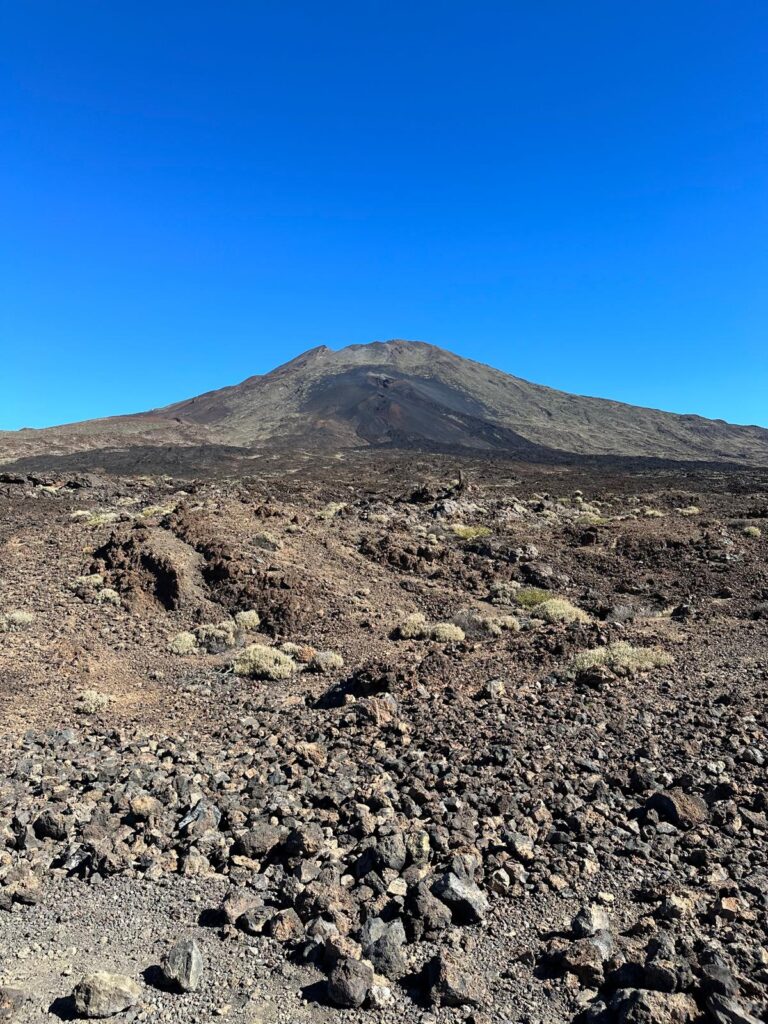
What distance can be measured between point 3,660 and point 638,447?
9559 cm

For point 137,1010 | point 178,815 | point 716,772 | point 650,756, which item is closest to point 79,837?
point 178,815

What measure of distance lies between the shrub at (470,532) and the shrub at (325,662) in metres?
9.27

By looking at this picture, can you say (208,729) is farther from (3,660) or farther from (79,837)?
(3,660)

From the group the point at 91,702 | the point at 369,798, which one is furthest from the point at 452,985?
the point at 91,702

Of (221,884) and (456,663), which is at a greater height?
(456,663)

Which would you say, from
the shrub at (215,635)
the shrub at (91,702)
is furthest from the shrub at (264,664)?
the shrub at (91,702)

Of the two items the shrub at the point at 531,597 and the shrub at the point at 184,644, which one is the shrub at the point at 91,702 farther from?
the shrub at the point at 531,597

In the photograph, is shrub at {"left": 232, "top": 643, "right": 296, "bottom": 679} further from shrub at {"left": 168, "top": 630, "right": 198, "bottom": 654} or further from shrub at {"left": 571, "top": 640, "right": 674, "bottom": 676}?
shrub at {"left": 571, "top": 640, "right": 674, "bottom": 676}

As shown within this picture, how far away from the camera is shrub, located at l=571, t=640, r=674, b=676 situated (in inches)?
314

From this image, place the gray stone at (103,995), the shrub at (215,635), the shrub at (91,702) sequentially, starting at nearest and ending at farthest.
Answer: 1. the gray stone at (103,995)
2. the shrub at (91,702)
3. the shrub at (215,635)

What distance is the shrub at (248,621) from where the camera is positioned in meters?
11.1

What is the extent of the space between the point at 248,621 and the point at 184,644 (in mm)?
1354

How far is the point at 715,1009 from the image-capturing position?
286 centimetres

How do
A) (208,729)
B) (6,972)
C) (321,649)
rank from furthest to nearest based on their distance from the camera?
(321,649) < (208,729) < (6,972)
